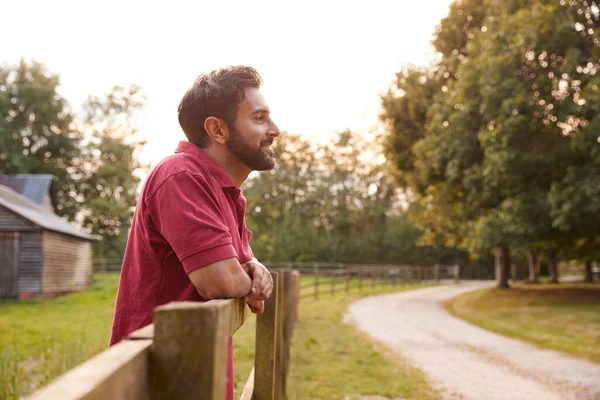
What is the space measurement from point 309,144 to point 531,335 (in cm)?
4627

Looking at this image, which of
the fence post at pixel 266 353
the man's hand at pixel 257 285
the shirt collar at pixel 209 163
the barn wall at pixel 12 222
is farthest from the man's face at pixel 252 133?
the barn wall at pixel 12 222

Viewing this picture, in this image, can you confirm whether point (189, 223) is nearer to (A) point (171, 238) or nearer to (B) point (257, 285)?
(A) point (171, 238)

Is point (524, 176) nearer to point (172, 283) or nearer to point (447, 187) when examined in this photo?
point (447, 187)

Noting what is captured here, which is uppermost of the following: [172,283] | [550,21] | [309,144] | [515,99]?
[309,144]

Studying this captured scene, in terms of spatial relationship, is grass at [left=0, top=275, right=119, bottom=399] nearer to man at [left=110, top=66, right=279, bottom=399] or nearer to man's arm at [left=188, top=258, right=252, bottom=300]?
man at [left=110, top=66, right=279, bottom=399]

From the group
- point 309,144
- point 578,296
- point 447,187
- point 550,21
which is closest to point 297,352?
point 550,21

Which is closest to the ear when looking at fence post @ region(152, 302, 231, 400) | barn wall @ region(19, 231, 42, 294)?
fence post @ region(152, 302, 231, 400)

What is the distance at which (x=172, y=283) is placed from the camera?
5.80ft

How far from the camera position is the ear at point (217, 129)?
208 centimetres

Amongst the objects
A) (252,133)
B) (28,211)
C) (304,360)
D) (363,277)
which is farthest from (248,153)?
(363,277)

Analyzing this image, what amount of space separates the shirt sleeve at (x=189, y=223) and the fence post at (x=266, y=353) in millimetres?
1026

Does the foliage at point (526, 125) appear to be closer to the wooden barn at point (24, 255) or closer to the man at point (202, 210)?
the man at point (202, 210)

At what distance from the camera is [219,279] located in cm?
167

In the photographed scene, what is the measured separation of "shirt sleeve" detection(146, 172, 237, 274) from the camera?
1617 millimetres
